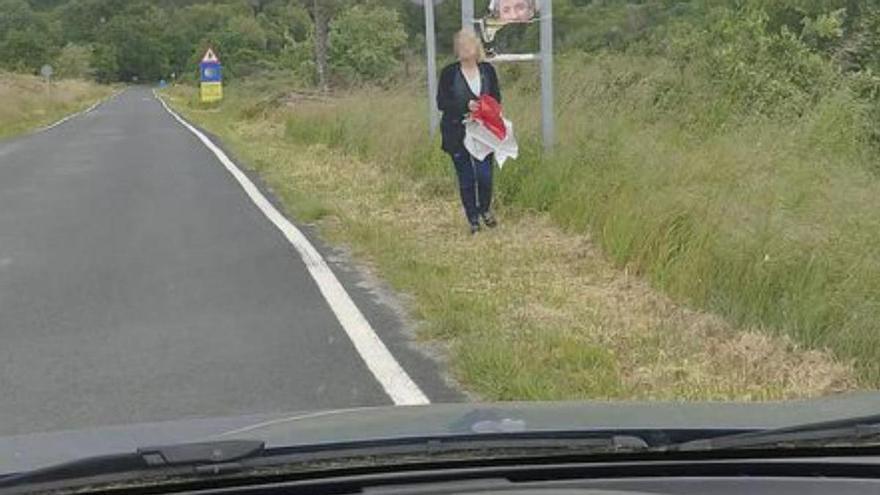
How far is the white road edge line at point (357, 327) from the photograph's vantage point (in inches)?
240

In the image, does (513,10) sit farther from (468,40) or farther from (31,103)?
(31,103)

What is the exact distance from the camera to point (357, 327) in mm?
7582

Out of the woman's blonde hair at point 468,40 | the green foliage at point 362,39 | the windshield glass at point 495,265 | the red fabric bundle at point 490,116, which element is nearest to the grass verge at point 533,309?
Result: the windshield glass at point 495,265

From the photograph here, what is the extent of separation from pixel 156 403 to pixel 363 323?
2.02m

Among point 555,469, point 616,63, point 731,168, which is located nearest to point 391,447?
point 555,469

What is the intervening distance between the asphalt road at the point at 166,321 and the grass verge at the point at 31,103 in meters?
23.5

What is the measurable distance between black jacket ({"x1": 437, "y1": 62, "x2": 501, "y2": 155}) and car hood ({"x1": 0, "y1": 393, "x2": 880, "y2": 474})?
738 centimetres

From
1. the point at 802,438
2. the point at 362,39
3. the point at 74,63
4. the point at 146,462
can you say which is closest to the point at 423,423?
the point at 146,462

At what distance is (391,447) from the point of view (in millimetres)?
2828

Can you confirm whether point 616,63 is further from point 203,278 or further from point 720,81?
point 203,278

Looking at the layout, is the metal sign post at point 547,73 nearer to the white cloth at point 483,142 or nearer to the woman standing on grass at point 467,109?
the white cloth at point 483,142

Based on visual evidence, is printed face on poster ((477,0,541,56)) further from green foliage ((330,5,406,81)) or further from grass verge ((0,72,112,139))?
green foliage ((330,5,406,81))

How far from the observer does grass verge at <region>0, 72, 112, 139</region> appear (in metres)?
42.6

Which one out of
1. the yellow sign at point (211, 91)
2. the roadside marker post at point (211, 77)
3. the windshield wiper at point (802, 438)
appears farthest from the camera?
the yellow sign at point (211, 91)
